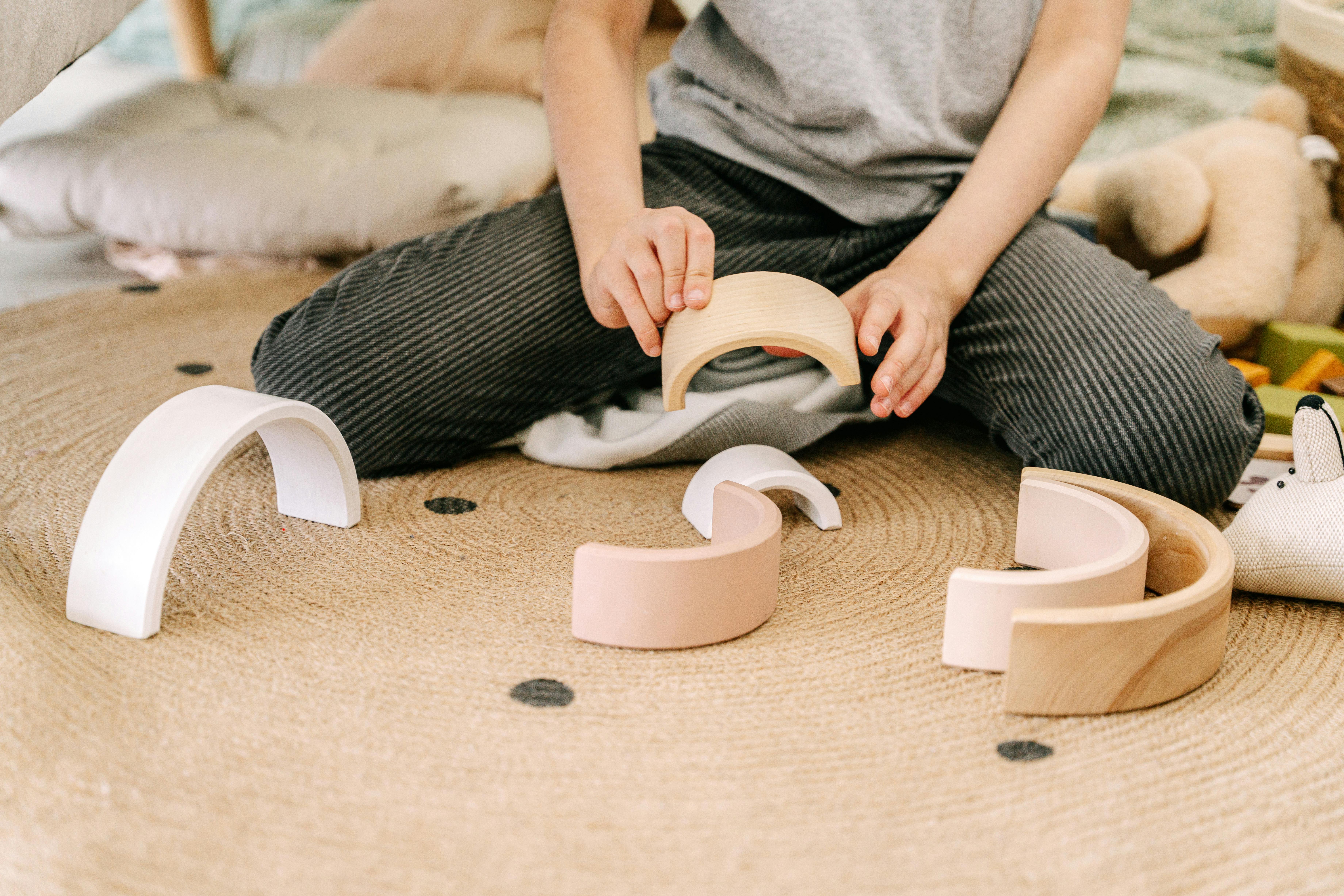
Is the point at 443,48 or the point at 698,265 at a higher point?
the point at 443,48

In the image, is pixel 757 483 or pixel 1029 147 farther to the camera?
pixel 1029 147

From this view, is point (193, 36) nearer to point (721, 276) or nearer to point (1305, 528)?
point (721, 276)

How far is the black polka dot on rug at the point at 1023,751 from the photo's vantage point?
475mm

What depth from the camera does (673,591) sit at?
1.77 ft

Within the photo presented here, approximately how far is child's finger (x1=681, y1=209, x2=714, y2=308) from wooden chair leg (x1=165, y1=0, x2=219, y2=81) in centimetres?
156

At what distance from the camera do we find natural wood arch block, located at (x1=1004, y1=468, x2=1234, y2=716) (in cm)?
48

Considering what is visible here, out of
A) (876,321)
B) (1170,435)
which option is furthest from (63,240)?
(1170,435)

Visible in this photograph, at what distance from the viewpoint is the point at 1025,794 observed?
0.45 m

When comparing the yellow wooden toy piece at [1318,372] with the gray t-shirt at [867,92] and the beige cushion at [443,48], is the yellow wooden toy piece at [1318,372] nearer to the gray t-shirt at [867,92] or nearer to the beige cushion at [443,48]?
the gray t-shirt at [867,92]

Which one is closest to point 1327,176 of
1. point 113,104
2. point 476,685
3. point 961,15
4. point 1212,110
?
point 1212,110

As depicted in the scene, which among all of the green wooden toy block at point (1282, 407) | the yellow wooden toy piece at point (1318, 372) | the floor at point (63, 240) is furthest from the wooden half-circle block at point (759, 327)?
the floor at point (63, 240)

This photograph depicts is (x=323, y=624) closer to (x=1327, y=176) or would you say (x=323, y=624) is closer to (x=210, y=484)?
(x=210, y=484)

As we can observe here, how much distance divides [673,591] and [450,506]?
26 centimetres

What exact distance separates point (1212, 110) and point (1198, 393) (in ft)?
2.89
